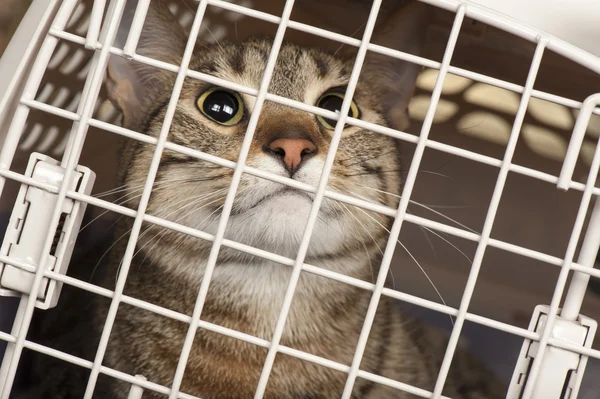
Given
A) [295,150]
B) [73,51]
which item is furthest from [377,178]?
[73,51]

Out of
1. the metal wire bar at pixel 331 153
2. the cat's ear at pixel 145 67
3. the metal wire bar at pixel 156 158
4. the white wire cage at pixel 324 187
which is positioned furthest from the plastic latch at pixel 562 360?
the cat's ear at pixel 145 67

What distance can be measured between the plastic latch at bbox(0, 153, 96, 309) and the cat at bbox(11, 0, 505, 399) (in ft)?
0.68

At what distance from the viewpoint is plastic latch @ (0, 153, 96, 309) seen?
0.69 meters

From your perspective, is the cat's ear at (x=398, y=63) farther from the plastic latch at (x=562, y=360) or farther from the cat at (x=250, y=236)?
the plastic latch at (x=562, y=360)

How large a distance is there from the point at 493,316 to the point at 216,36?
78 centimetres

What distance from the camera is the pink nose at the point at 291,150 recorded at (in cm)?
81

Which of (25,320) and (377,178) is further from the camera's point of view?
(377,178)

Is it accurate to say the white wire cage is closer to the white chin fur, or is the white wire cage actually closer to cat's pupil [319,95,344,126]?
the white chin fur

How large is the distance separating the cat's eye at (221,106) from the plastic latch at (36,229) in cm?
37

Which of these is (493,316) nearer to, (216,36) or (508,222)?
(508,222)

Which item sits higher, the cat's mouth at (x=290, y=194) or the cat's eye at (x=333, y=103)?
the cat's eye at (x=333, y=103)

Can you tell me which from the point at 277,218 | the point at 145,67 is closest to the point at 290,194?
the point at 277,218

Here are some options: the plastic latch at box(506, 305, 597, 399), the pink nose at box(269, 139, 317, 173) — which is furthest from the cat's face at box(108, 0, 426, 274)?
the plastic latch at box(506, 305, 597, 399)

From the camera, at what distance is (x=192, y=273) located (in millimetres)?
1019
